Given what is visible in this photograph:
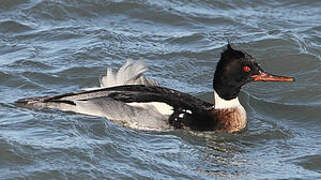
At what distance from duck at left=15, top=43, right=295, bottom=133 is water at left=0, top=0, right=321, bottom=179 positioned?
0.16 m

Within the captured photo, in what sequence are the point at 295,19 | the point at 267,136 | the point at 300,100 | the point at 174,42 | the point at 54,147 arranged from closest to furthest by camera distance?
the point at 54,147 < the point at 267,136 < the point at 300,100 < the point at 174,42 < the point at 295,19

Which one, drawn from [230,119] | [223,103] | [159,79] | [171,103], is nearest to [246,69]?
[223,103]

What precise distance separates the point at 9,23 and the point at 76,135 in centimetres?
500

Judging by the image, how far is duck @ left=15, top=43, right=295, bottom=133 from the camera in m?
10.6

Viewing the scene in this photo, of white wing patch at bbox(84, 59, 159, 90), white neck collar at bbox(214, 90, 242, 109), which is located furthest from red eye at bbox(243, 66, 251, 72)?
white wing patch at bbox(84, 59, 159, 90)

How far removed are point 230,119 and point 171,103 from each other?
79 cm

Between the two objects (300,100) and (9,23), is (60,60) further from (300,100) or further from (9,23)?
(300,100)

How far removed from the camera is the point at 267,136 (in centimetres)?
1057

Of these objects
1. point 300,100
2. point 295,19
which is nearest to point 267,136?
point 300,100

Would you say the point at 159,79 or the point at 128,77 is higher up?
the point at 128,77

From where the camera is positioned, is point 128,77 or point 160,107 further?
point 128,77

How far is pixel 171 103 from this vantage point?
10.7 metres

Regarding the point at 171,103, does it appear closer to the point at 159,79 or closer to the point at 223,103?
the point at 223,103

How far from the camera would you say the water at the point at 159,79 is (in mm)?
9133
